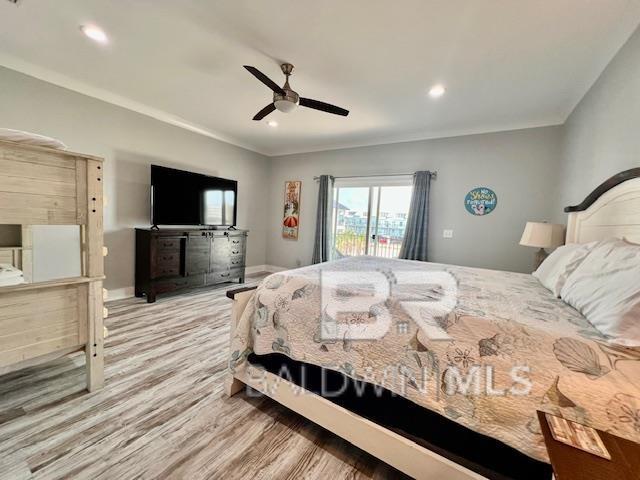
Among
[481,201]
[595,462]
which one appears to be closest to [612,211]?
[481,201]

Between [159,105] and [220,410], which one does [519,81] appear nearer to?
[220,410]

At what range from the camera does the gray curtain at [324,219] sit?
15.8 feet

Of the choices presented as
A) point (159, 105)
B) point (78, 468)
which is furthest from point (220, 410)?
point (159, 105)

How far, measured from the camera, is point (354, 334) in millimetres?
1310

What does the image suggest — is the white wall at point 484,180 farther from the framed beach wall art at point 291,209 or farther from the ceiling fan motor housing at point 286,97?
the ceiling fan motor housing at point 286,97

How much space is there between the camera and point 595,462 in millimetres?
571

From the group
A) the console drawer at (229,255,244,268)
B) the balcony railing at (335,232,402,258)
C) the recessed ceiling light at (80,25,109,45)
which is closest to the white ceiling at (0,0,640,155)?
the recessed ceiling light at (80,25,109,45)

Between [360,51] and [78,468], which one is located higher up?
[360,51]

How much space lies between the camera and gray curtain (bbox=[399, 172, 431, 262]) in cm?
388

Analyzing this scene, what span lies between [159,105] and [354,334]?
3819 millimetres

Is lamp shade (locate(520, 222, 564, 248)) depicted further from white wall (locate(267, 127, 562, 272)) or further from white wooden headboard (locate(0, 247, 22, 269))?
→ white wooden headboard (locate(0, 247, 22, 269))

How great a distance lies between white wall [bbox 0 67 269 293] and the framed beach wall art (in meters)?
1.17

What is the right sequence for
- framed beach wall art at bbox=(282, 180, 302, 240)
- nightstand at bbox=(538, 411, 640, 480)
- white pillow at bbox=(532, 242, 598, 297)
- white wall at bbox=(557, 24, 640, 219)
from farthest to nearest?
framed beach wall art at bbox=(282, 180, 302, 240)
white wall at bbox=(557, 24, 640, 219)
white pillow at bbox=(532, 242, 598, 297)
nightstand at bbox=(538, 411, 640, 480)

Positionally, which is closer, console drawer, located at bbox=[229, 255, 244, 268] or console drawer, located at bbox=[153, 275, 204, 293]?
console drawer, located at bbox=[153, 275, 204, 293]
